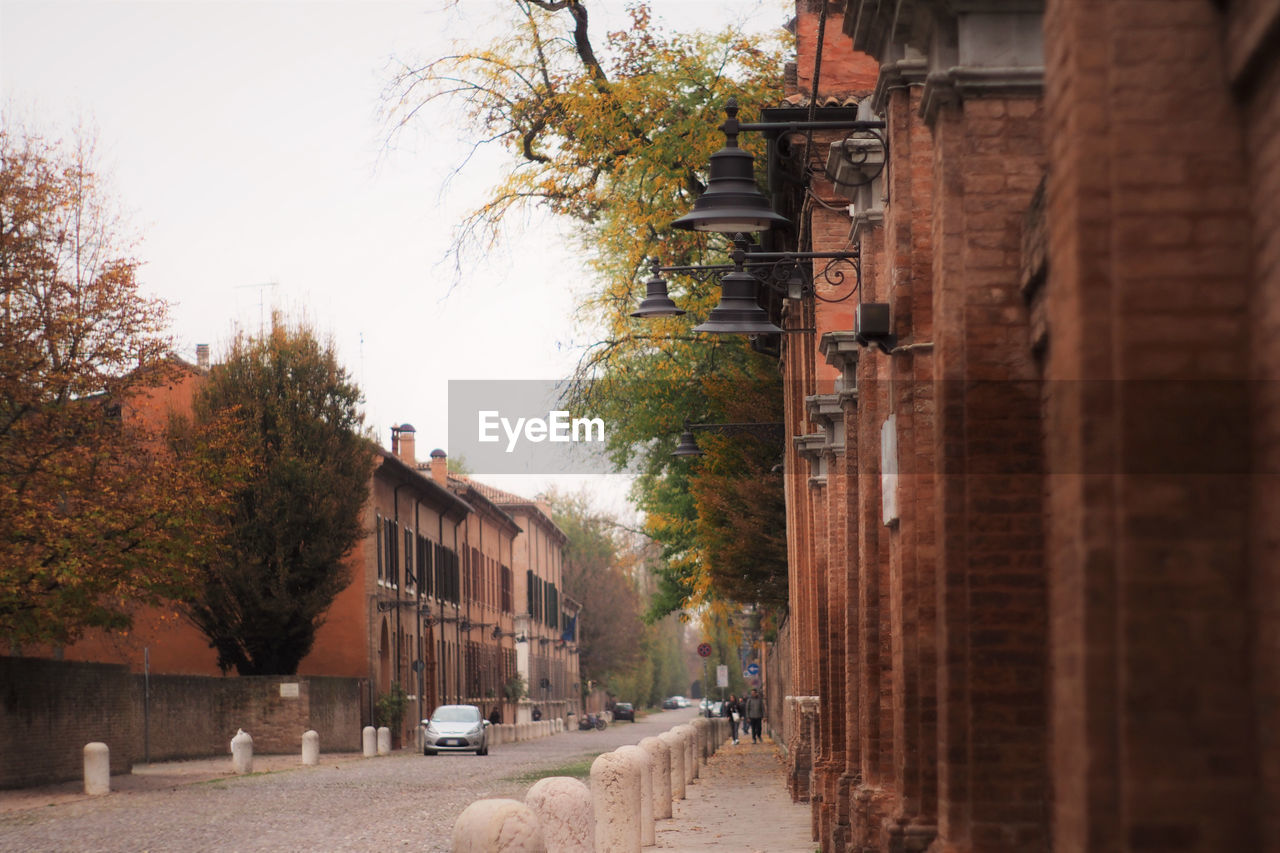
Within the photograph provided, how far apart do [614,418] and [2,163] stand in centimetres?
1355

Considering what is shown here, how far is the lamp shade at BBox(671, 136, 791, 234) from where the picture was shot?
37.4ft

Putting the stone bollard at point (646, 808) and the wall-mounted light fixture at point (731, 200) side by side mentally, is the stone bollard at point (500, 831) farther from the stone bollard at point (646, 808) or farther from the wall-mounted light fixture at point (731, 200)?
the stone bollard at point (646, 808)

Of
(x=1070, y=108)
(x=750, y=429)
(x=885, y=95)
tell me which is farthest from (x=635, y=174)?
(x=1070, y=108)

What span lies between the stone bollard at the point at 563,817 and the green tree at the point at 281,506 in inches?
1310

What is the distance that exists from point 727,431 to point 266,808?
12610mm

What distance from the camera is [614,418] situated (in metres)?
35.6

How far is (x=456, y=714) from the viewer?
142 ft

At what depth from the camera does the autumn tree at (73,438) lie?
1041 inches

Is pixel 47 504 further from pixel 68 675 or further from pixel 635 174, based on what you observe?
pixel 635 174

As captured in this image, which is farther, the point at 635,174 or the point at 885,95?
the point at 635,174

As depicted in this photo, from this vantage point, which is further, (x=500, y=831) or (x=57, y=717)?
(x=57, y=717)

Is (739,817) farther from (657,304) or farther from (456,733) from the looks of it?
(456,733)

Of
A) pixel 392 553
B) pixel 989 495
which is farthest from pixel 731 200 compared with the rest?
pixel 392 553

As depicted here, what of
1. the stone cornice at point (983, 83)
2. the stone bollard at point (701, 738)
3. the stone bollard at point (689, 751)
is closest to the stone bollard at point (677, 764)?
the stone bollard at point (689, 751)
